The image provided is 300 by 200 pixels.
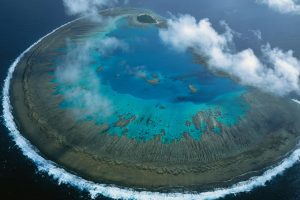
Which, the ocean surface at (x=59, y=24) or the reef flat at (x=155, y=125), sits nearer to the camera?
the ocean surface at (x=59, y=24)

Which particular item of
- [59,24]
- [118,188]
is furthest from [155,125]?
[59,24]

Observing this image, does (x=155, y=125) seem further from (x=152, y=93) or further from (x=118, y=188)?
(x=118, y=188)

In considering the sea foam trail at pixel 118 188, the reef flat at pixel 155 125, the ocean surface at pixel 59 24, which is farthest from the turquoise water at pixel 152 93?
the ocean surface at pixel 59 24

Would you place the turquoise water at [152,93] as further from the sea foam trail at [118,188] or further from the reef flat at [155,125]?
the sea foam trail at [118,188]

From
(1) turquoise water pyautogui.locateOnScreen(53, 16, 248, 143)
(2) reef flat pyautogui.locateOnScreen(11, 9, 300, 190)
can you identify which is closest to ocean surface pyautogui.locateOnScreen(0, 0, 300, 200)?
(2) reef flat pyautogui.locateOnScreen(11, 9, 300, 190)

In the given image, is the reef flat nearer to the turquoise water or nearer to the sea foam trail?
the turquoise water

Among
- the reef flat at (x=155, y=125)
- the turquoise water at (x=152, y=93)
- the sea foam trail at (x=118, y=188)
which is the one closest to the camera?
the sea foam trail at (x=118, y=188)
